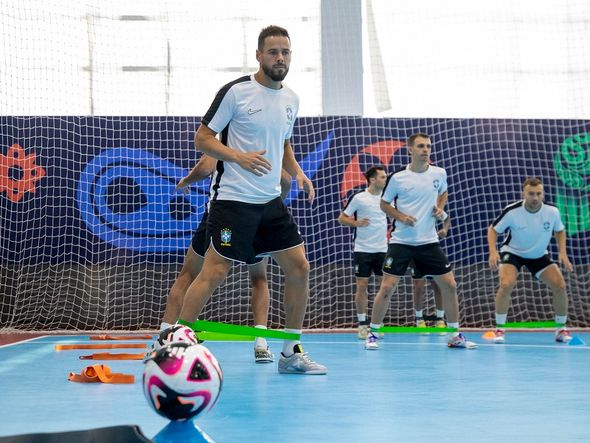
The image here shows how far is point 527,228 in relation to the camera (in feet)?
33.0

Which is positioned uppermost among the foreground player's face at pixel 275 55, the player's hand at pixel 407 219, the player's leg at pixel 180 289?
the foreground player's face at pixel 275 55

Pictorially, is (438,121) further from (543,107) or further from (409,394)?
(409,394)

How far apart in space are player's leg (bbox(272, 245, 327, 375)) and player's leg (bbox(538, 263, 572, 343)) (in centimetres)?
454

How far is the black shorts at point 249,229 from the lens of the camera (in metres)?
Result: 5.82

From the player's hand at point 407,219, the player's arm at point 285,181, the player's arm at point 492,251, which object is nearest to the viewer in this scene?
the player's arm at point 285,181

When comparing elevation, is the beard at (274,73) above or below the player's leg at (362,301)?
above

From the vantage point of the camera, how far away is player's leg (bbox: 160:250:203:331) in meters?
7.07

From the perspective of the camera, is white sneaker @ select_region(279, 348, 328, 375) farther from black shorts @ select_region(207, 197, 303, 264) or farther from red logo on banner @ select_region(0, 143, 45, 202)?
red logo on banner @ select_region(0, 143, 45, 202)

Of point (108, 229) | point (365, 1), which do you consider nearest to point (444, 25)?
point (365, 1)

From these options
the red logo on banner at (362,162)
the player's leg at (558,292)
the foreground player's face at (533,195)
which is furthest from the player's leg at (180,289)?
the red logo on banner at (362,162)

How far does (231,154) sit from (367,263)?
640cm

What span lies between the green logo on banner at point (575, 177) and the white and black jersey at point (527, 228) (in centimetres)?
309

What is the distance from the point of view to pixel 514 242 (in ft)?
33.3

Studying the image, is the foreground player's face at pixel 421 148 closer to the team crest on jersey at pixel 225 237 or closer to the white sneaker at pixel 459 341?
the white sneaker at pixel 459 341
